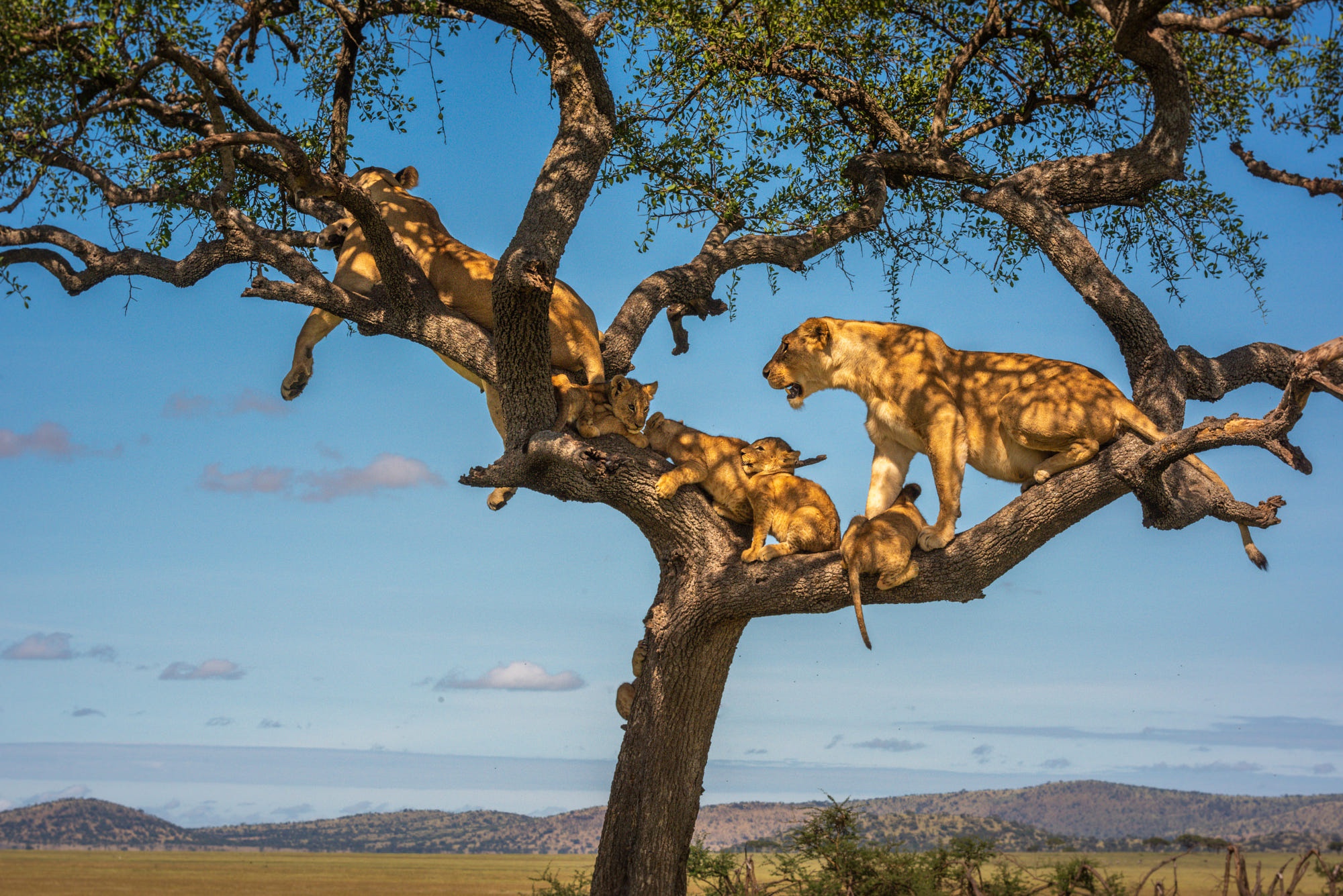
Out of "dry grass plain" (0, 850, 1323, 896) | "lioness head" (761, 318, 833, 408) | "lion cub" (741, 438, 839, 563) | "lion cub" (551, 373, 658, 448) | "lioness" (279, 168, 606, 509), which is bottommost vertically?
"dry grass plain" (0, 850, 1323, 896)

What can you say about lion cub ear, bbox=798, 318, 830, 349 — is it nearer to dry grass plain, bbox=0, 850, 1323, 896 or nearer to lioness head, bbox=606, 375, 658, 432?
lioness head, bbox=606, 375, 658, 432

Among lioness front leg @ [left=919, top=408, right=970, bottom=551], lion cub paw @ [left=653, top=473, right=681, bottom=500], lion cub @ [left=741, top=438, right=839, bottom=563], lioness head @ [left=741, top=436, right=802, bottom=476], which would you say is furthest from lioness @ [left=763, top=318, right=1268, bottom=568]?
lion cub paw @ [left=653, top=473, right=681, bottom=500]

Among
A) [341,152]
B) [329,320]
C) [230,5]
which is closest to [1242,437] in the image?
[329,320]

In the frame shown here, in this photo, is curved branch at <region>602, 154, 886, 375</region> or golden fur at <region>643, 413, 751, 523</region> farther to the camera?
curved branch at <region>602, 154, 886, 375</region>

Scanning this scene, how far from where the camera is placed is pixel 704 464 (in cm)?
710

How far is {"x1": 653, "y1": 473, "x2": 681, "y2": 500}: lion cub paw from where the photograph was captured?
6.88m

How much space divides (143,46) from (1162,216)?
961 centimetres

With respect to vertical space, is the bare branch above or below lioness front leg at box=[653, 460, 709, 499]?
above

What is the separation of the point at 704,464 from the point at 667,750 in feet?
6.48

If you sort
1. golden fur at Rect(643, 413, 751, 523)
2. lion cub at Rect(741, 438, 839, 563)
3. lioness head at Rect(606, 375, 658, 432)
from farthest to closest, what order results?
lioness head at Rect(606, 375, 658, 432) → golden fur at Rect(643, 413, 751, 523) → lion cub at Rect(741, 438, 839, 563)

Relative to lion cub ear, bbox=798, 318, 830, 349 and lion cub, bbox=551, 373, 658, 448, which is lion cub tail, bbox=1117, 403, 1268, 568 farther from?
lion cub, bbox=551, 373, 658, 448

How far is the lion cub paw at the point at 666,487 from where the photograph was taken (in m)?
6.88

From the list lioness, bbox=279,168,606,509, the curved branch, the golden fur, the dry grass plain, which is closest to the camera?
the golden fur

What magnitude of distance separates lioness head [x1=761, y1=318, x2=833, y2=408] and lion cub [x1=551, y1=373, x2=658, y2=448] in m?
0.91
